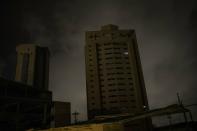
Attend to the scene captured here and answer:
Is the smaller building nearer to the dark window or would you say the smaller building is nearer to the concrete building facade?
the concrete building facade

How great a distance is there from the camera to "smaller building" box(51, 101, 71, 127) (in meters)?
45.4

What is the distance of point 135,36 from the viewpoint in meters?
98.6

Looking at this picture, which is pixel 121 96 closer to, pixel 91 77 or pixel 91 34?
pixel 91 77

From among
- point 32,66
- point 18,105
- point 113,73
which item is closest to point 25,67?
point 32,66

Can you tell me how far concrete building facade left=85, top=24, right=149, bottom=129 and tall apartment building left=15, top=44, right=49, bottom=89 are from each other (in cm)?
3166

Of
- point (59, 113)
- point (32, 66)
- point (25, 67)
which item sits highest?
point (32, 66)

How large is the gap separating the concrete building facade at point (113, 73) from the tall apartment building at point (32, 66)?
104 feet

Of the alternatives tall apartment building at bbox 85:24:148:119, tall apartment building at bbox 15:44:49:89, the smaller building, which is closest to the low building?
the smaller building

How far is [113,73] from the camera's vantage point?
3351 inches

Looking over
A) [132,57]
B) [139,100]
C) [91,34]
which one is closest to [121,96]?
[139,100]

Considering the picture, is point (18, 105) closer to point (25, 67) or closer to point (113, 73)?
point (113, 73)

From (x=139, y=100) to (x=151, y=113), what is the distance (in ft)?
213

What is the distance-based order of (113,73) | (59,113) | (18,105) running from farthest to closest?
1. (113,73)
2. (59,113)
3. (18,105)

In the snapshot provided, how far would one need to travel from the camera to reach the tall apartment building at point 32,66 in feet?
316
